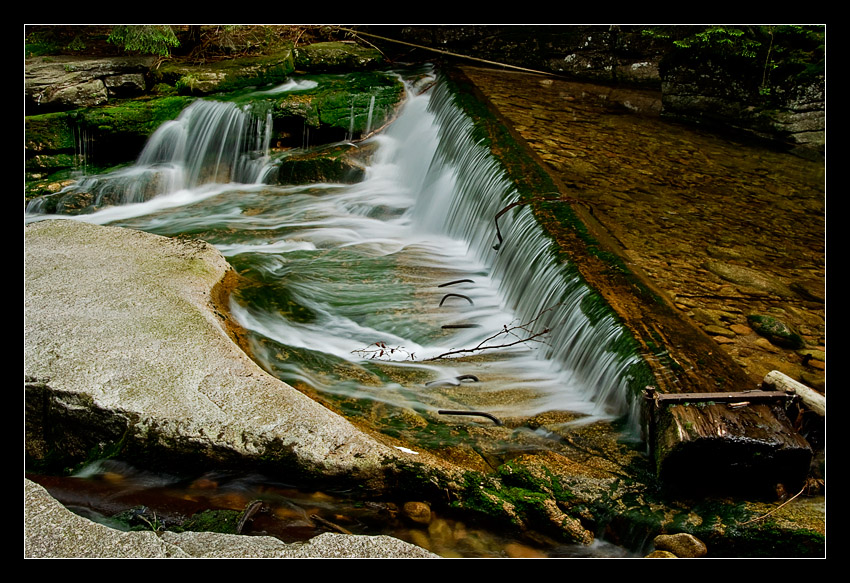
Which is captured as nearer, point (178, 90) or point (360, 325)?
point (360, 325)

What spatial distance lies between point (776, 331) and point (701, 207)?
2302mm

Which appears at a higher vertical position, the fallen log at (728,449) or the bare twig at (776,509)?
the fallen log at (728,449)

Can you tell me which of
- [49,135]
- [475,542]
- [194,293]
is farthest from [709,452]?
[49,135]

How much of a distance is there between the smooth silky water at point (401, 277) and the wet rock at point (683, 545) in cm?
90

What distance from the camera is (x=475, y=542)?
9.35 ft

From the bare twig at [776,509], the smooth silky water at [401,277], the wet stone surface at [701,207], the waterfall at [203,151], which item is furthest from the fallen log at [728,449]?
the waterfall at [203,151]

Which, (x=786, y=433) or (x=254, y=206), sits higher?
(x=786, y=433)

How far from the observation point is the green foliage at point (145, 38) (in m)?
9.61

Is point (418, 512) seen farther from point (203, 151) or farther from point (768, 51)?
point (768, 51)

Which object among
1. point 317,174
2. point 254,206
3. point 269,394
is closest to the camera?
point 269,394

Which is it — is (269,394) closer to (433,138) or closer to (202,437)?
(202,437)

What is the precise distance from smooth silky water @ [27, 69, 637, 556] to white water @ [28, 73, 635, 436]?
0.7 inches

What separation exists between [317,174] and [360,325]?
404 cm

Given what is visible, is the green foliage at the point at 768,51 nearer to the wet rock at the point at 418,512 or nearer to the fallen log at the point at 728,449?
the fallen log at the point at 728,449
